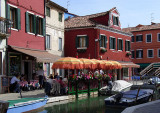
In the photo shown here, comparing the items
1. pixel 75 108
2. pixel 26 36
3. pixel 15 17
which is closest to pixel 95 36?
pixel 26 36

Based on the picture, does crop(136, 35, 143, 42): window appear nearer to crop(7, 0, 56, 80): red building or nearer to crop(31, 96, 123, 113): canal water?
crop(7, 0, 56, 80): red building

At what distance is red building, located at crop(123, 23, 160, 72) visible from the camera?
147ft

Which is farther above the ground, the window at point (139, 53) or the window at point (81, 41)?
the window at point (81, 41)

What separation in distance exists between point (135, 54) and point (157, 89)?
97.0ft

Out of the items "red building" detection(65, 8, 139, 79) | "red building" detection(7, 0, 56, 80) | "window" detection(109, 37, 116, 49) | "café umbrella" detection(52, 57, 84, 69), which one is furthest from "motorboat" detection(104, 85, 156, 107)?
"window" detection(109, 37, 116, 49)

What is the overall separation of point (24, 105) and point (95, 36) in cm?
1788

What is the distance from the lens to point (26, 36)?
2184cm

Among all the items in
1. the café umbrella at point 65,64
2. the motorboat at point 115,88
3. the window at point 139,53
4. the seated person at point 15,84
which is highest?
the window at point 139,53

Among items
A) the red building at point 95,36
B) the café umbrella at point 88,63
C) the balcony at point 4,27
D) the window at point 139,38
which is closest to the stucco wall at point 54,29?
the red building at point 95,36

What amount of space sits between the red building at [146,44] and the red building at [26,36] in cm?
2559

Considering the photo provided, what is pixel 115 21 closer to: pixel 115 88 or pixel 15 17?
pixel 115 88

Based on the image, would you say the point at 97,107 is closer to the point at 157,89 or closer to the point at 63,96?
the point at 63,96

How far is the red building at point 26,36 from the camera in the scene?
2009cm

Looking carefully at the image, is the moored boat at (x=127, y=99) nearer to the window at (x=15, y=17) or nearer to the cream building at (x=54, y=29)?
the window at (x=15, y=17)
